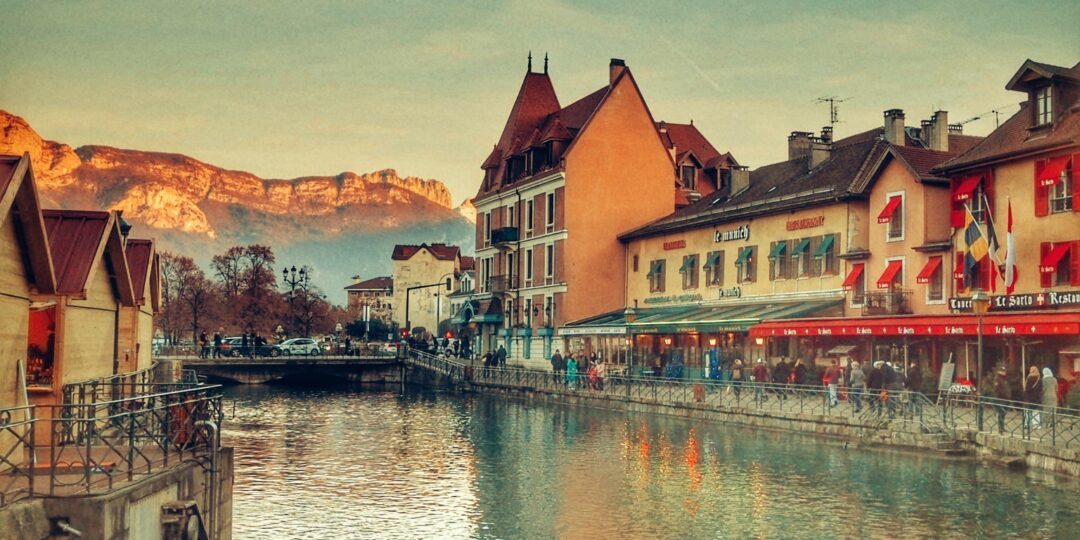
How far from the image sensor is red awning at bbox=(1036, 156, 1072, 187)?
3834 centimetres

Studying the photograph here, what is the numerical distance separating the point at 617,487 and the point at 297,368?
2120 inches

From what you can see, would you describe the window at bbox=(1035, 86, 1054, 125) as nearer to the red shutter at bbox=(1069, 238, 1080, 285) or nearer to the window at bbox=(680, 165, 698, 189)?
the red shutter at bbox=(1069, 238, 1080, 285)

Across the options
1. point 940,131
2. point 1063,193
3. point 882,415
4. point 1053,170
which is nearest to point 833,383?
point 882,415

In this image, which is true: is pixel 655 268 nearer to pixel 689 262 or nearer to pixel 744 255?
pixel 689 262

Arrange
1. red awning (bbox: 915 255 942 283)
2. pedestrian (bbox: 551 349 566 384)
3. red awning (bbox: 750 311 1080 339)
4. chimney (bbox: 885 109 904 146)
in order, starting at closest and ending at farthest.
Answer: red awning (bbox: 750 311 1080 339) < red awning (bbox: 915 255 942 283) < chimney (bbox: 885 109 904 146) < pedestrian (bbox: 551 349 566 384)

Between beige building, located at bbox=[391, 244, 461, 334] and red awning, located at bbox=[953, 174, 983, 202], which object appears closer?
red awning, located at bbox=[953, 174, 983, 202]

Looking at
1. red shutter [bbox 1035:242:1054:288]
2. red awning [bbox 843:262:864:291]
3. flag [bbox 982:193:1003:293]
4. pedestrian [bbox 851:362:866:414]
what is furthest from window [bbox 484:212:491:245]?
red shutter [bbox 1035:242:1054:288]

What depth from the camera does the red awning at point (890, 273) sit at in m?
46.7

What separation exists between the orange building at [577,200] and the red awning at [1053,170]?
30.6 metres

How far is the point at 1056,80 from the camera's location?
39812mm

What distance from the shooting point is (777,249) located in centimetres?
5431

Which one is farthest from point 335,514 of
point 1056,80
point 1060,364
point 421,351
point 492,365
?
point 421,351

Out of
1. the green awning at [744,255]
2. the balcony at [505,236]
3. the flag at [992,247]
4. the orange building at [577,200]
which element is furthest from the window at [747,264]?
the balcony at [505,236]

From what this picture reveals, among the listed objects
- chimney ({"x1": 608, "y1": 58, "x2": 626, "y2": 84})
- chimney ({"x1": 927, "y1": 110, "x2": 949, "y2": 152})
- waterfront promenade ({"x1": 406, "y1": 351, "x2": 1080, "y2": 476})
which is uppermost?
chimney ({"x1": 608, "y1": 58, "x2": 626, "y2": 84})
